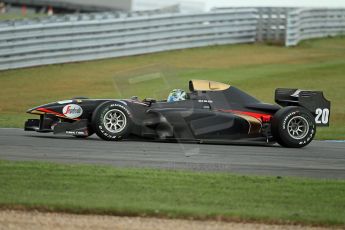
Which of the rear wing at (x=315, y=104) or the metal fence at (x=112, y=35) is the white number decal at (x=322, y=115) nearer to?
the rear wing at (x=315, y=104)

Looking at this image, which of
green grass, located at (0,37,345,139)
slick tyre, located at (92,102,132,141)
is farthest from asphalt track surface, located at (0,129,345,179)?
green grass, located at (0,37,345,139)

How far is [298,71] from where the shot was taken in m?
25.2

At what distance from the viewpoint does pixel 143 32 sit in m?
26.4

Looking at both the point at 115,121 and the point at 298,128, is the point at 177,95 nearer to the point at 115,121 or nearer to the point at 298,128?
the point at 115,121

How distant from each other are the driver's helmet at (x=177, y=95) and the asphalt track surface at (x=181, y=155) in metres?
0.71

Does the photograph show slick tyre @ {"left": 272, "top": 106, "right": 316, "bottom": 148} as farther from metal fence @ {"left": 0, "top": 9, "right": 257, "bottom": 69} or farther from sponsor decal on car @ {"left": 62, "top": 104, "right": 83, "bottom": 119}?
metal fence @ {"left": 0, "top": 9, "right": 257, "bottom": 69}

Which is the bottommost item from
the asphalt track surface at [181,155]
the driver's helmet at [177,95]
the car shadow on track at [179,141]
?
the car shadow on track at [179,141]

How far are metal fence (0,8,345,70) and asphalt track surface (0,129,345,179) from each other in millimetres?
9805

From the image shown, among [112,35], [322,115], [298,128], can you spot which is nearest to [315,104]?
[322,115]

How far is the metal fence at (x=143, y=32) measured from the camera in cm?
2330

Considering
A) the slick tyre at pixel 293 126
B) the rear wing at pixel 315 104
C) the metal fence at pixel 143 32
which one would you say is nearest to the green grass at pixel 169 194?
the slick tyre at pixel 293 126

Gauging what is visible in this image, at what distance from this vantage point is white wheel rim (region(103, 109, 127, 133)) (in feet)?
42.7

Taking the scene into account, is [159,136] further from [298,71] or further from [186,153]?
[298,71]

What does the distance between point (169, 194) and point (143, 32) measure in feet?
59.5
